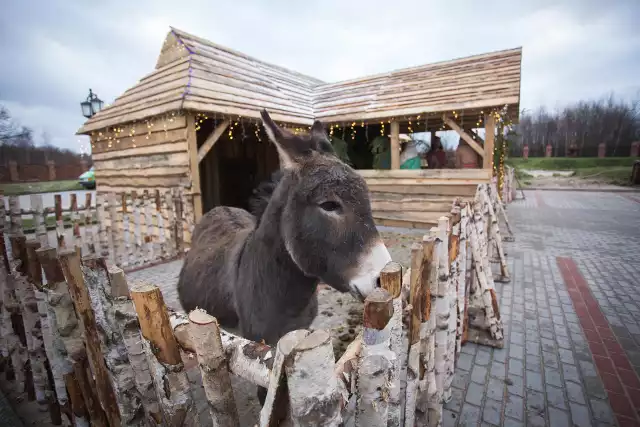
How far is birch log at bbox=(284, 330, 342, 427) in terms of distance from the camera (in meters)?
0.75

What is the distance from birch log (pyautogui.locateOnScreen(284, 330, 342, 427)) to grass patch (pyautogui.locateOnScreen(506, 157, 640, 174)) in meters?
37.0

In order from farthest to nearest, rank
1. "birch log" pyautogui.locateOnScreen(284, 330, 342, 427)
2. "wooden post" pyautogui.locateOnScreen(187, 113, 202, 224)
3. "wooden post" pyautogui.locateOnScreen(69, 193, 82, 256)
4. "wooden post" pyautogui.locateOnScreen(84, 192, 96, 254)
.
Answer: "wooden post" pyautogui.locateOnScreen(187, 113, 202, 224) → "wooden post" pyautogui.locateOnScreen(84, 192, 96, 254) → "wooden post" pyautogui.locateOnScreen(69, 193, 82, 256) → "birch log" pyautogui.locateOnScreen(284, 330, 342, 427)

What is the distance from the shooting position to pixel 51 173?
26422 millimetres

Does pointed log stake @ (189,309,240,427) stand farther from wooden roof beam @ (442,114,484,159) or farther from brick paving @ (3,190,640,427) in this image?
wooden roof beam @ (442,114,484,159)

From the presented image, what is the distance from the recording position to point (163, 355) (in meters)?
1.08

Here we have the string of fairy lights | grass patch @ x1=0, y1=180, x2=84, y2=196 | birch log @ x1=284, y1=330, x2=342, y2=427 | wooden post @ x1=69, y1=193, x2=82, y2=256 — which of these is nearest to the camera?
birch log @ x1=284, y1=330, x2=342, y2=427

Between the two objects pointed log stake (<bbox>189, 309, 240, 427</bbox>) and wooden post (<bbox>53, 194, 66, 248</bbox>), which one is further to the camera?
wooden post (<bbox>53, 194, 66, 248</bbox>)

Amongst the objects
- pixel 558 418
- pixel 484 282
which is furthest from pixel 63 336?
pixel 484 282

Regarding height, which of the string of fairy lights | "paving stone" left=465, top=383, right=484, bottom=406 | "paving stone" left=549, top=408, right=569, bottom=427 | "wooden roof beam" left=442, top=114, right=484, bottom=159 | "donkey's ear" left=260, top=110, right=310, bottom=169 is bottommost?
"paving stone" left=465, top=383, right=484, bottom=406

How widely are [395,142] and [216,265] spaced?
7.70m

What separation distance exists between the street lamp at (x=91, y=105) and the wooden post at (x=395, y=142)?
38.2 ft

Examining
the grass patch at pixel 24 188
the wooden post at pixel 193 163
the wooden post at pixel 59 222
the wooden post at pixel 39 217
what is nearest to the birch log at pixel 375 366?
the wooden post at pixel 193 163

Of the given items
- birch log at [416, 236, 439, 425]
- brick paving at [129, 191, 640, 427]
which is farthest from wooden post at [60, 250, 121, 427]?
brick paving at [129, 191, 640, 427]

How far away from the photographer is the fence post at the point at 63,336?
1.54 meters
